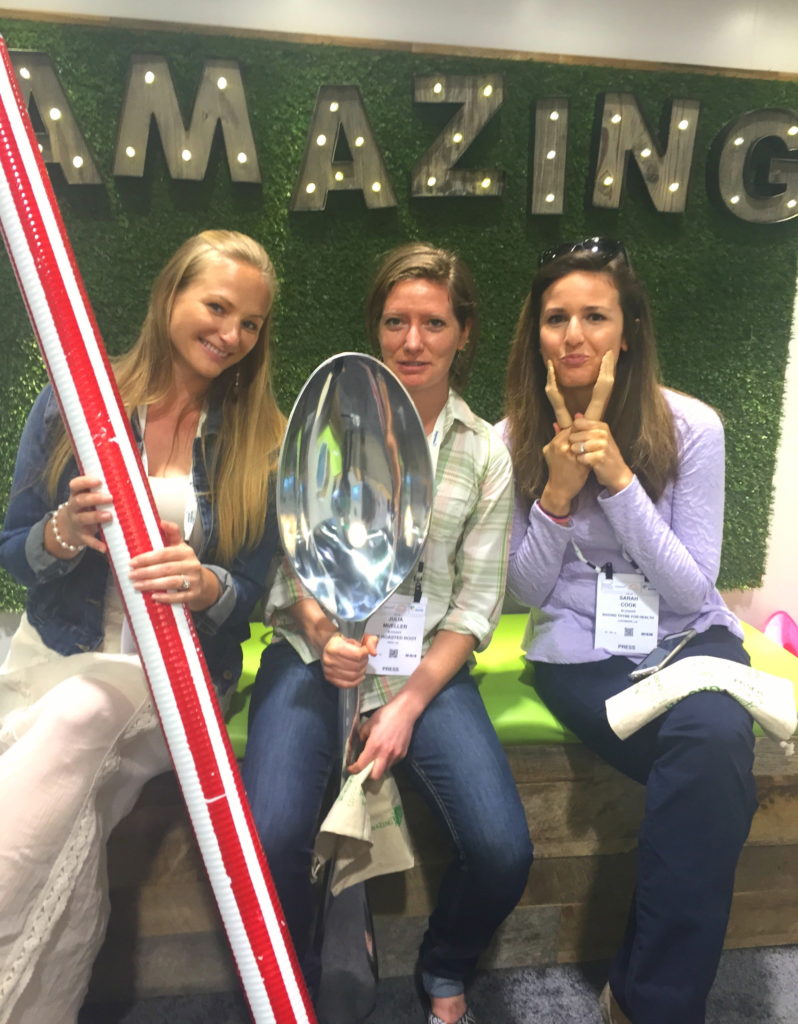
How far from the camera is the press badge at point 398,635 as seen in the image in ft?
Result: 4.09

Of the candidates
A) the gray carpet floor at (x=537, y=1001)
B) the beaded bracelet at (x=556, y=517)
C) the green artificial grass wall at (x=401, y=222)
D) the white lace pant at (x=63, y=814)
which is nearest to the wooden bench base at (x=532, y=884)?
the gray carpet floor at (x=537, y=1001)

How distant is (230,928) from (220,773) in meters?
0.17

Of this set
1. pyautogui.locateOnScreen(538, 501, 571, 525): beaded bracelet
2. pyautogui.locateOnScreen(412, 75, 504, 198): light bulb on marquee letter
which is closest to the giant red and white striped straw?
pyautogui.locateOnScreen(538, 501, 571, 525): beaded bracelet

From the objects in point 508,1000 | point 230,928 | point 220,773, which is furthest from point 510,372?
point 508,1000

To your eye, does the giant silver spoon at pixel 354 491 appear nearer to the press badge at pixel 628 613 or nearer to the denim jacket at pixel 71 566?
the denim jacket at pixel 71 566

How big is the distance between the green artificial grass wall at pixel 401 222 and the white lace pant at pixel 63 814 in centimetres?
83

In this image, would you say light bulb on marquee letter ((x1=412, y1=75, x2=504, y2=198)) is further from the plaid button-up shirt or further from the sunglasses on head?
the plaid button-up shirt

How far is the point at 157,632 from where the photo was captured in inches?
31.5

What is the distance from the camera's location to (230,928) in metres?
0.81

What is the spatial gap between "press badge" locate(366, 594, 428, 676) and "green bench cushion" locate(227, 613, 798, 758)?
0.27 m

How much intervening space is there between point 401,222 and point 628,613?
1.06 m

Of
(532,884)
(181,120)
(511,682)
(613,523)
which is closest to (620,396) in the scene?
(613,523)

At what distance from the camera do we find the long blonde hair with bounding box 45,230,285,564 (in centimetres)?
124

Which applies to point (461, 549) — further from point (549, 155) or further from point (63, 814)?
point (549, 155)
